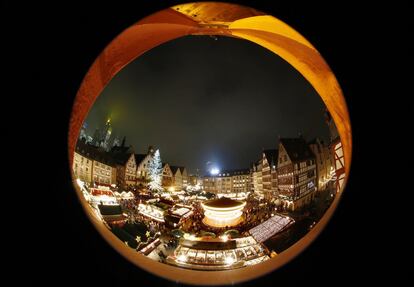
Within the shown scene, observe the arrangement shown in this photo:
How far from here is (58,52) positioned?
1121mm

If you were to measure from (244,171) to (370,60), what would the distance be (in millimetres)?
2182

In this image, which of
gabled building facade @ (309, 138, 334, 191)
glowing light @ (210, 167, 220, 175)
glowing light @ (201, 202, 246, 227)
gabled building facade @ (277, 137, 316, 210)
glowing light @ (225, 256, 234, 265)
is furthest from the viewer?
glowing light @ (201, 202, 246, 227)

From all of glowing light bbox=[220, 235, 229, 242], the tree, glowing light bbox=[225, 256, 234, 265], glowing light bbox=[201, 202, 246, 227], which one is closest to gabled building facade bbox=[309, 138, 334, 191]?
glowing light bbox=[201, 202, 246, 227]

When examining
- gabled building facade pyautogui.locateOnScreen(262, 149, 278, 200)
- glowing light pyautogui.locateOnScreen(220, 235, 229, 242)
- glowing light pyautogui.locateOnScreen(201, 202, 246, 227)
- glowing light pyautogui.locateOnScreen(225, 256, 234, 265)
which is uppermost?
gabled building facade pyautogui.locateOnScreen(262, 149, 278, 200)

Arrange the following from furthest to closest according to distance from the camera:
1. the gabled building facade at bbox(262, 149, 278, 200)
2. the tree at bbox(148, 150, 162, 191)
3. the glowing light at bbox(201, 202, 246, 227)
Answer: the glowing light at bbox(201, 202, 246, 227) → the gabled building facade at bbox(262, 149, 278, 200) → the tree at bbox(148, 150, 162, 191)

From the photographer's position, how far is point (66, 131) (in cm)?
111

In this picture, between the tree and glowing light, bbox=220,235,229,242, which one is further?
glowing light, bbox=220,235,229,242

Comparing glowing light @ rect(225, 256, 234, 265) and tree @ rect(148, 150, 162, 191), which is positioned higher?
tree @ rect(148, 150, 162, 191)

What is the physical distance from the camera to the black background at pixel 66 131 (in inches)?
42.3

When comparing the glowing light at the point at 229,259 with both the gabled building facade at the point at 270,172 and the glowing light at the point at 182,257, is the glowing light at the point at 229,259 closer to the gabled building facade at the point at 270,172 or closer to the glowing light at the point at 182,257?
the glowing light at the point at 182,257

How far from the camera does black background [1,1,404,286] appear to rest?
3.53 ft

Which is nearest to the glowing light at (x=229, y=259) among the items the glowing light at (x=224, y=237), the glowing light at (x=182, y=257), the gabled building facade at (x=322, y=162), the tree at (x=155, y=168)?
the glowing light at (x=224, y=237)

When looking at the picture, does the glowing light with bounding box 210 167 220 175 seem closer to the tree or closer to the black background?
the tree

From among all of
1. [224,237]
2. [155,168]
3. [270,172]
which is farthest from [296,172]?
[224,237]
